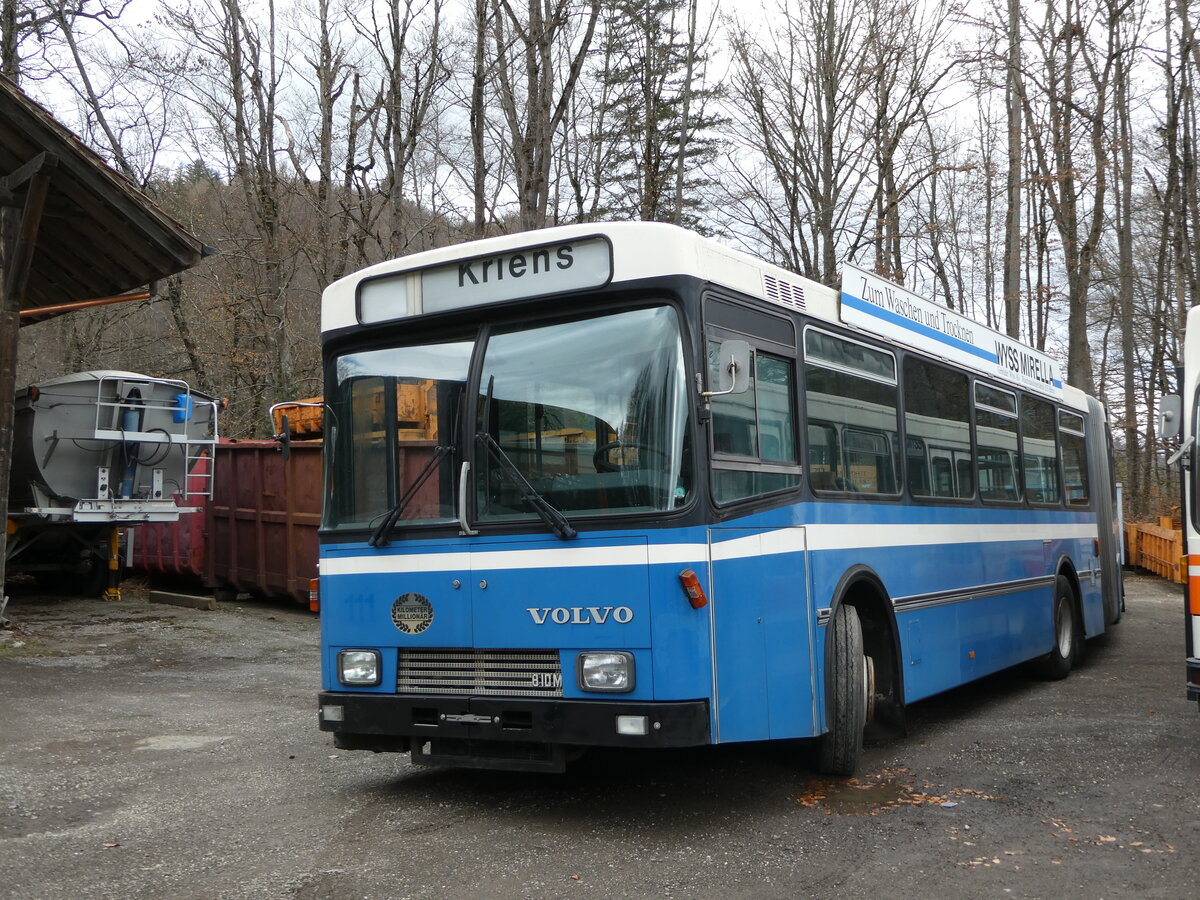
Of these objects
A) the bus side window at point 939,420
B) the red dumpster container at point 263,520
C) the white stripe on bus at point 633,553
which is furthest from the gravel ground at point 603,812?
the red dumpster container at point 263,520

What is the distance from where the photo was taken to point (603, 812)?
6164 millimetres

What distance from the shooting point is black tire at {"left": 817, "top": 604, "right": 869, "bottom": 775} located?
255 inches

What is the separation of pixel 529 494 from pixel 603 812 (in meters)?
1.77

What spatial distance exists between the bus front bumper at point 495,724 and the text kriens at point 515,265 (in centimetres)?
214

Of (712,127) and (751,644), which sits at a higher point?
(712,127)

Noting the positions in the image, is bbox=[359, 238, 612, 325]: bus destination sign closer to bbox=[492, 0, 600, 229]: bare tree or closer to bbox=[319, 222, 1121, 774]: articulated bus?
bbox=[319, 222, 1121, 774]: articulated bus

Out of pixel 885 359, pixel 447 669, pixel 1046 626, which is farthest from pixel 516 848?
pixel 1046 626

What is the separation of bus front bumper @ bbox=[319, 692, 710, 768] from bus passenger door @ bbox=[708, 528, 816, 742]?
0.28 m

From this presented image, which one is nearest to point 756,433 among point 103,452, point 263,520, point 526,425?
point 526,425

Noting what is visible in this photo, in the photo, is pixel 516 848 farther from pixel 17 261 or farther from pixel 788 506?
pixel 17 261

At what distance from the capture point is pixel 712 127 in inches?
1099

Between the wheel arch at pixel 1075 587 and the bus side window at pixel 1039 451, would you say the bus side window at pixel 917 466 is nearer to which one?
the bus side window at pixel 1039 451

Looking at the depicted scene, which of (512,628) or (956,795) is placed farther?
(956,795)

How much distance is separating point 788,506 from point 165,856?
11.6 ft
